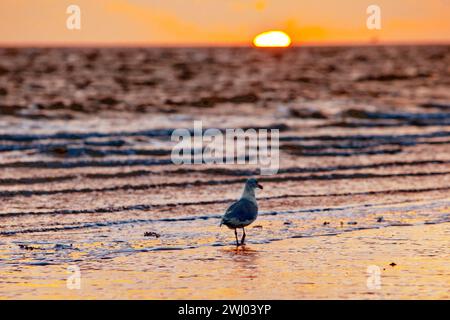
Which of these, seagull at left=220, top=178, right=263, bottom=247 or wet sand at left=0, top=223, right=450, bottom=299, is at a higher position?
seagull at left=220, top=178, right=263, bottom=247

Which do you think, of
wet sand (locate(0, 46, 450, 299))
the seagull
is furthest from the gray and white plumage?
wet sand (locate(0, 46, 450, 299))

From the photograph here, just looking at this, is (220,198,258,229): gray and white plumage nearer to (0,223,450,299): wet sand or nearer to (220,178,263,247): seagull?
(220,178,263,247): seagull

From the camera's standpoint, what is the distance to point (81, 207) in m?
15.8

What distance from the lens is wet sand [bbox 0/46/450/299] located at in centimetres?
1031

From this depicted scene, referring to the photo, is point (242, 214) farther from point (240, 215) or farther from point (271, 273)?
point (271, 273)

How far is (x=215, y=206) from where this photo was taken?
16.0m

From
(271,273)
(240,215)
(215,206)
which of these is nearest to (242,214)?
(240,215)

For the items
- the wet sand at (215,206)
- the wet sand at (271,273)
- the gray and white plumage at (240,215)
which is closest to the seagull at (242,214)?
the gray and white plumage at (240,215)

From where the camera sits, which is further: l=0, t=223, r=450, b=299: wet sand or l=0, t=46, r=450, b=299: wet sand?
l=0, t=46, r=450, b=299: wet sand

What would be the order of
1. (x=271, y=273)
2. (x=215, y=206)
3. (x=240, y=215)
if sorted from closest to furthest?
1. (x=271, y=273)
2. (x=240, y=215)
3. (x=215, y=206)

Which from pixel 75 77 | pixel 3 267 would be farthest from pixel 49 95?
pixel 3 267

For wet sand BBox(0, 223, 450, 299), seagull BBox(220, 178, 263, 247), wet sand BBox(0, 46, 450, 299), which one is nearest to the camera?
wet sand BBox(0, 223, 450, 299)

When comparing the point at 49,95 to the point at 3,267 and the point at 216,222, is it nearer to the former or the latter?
the point at 216,222
